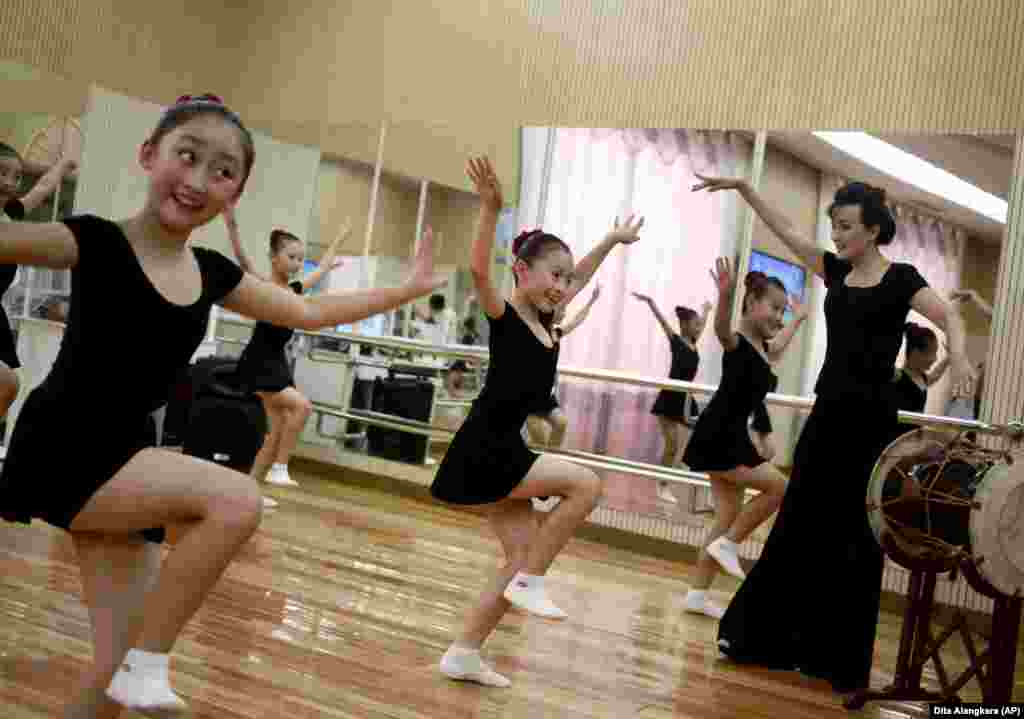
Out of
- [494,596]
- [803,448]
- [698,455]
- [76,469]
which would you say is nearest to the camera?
[76,469]

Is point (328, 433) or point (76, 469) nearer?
point (76, 469)

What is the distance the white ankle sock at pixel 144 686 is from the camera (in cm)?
145

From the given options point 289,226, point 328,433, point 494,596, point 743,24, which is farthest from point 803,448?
point 289,226

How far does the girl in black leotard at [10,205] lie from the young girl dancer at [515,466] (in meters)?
1.49

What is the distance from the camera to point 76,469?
1520mm

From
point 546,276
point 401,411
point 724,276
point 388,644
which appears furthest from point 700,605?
point 401,411

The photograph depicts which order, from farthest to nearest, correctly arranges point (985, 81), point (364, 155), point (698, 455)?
point (364, 155) < point (985, 81) < point (698, 455)

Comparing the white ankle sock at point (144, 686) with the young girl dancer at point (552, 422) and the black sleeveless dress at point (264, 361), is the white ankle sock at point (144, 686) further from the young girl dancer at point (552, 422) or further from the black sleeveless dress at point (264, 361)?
the young girl dancer at point (552, 422)

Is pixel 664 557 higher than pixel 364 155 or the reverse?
the reverse

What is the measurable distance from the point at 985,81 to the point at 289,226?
14.1 feet

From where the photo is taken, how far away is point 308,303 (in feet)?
5.81

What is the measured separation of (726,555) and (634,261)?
2.32 metres

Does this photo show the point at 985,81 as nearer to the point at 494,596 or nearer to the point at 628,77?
the point at 628,77

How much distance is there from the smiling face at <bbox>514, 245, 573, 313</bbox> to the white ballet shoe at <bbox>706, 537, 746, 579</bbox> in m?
1.50
